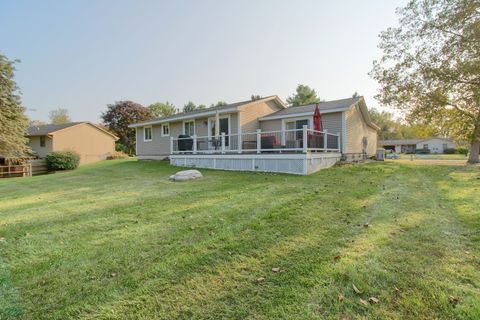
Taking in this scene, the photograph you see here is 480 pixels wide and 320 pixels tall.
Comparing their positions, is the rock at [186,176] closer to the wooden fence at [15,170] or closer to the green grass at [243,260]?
the green grass at [243,260]

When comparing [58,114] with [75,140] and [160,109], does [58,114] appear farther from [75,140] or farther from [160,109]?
[75,140]

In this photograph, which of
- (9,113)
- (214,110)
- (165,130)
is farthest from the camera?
(165,130)

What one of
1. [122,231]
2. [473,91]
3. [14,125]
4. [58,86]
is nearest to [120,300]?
[122,231]

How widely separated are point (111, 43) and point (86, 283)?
18.3 meters

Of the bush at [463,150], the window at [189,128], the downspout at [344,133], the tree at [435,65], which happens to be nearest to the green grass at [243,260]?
the downspout at [344,133]

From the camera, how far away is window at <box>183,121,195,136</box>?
58.5 feet

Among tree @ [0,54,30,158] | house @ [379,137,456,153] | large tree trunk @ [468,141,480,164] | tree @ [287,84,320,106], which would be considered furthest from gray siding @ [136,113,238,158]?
house @ [379,137,456,153]

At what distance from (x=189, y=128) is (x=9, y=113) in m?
12.1

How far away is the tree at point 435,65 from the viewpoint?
1428cm

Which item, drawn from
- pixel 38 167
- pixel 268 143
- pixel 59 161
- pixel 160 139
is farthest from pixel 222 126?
pixel 38 167

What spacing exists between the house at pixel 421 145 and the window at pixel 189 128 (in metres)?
51.3

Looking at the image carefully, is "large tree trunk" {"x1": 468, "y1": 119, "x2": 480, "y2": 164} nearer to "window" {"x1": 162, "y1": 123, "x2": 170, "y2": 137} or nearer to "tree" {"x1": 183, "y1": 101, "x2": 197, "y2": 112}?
"window" {"x1": 162, "y1": 123, "x2": 170, "y2": 137}

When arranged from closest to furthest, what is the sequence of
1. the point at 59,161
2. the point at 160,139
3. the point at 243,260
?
the point at 243,260, the point at 160,139, the point at 59,161

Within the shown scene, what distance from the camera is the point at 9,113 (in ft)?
58.1
